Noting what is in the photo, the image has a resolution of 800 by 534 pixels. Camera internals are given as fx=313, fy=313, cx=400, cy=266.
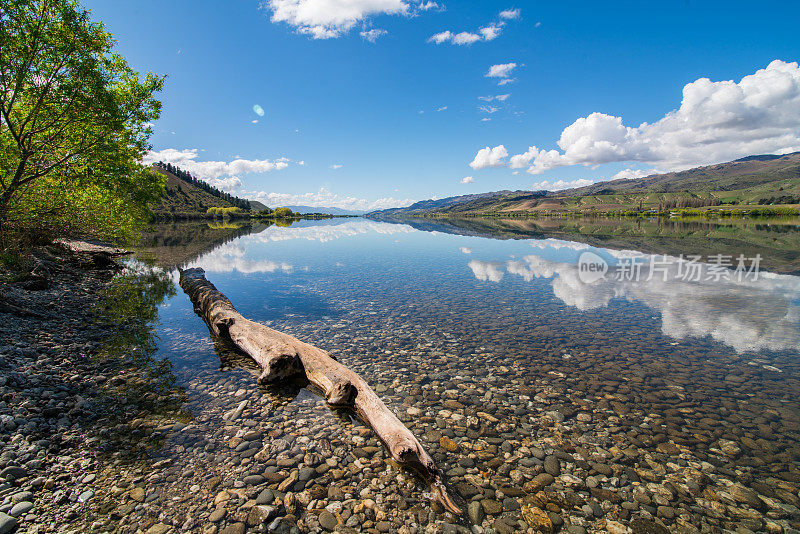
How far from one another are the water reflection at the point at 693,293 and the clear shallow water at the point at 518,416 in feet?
0.72

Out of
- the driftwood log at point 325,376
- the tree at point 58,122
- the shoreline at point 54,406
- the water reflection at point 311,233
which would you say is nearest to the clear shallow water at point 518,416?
the driftwood log at point 325,376

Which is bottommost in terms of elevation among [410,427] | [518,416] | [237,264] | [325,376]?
[518,416]

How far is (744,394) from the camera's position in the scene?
11242 millimetres

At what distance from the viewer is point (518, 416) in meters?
9.95

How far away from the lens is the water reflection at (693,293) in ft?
55.9

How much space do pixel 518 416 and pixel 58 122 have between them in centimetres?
3130

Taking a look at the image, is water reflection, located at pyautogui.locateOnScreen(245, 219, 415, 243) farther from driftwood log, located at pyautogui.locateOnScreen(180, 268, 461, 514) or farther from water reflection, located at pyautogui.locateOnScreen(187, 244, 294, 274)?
A: driftwood log, located at pyautogui.locateOnScreen(180, 268, 461, 514)

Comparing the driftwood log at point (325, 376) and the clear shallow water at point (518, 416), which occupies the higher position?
the driftwood log at point (325, 376)

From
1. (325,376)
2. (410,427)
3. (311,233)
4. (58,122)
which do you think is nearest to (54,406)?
(325,376)

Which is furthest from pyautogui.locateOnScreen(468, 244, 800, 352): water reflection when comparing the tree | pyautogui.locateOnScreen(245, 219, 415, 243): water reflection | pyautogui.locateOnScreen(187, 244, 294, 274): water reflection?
pyautogui.locateOnScreen(245, 219, 415, 243): water reflection

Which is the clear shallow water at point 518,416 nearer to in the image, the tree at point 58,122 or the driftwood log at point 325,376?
the driftwood log at point 325,376

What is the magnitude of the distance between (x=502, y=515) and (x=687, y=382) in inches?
414

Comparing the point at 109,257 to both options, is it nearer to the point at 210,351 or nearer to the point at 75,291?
the point at 75,291

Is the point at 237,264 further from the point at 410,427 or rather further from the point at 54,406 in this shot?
the point at 410,427
